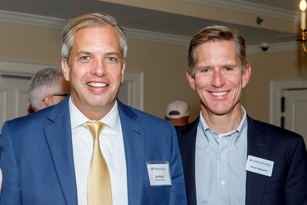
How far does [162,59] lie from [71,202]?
14.6 ft

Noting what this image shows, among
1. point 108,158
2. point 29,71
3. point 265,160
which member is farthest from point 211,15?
point 108,158

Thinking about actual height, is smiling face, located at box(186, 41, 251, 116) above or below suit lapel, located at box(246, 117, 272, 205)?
above

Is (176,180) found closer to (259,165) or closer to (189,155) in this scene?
(189,155)

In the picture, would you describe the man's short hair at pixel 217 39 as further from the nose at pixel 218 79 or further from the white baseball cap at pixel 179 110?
the white baseball cap at pixel 179 110

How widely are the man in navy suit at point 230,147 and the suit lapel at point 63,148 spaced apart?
0.63m

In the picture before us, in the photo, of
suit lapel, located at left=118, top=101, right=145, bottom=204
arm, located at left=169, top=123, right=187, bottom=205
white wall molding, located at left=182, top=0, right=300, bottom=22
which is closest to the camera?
suit lapel, located at left=118, top=101, right=145, bottom=204

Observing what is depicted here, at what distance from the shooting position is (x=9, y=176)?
151 cm

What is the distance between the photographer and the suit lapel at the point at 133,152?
1.60m

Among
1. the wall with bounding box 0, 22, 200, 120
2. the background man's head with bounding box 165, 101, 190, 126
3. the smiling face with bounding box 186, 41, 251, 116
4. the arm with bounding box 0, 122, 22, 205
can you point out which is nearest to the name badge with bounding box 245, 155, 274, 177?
the smiling face with bounding box 186, 41, 251, 116

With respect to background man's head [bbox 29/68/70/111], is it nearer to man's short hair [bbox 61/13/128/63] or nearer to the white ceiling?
man's short hair [bbox 61/13/128/63]

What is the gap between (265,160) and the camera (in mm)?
1855

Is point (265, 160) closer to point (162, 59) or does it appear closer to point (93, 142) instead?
point (93, 142)

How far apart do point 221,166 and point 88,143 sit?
2.22 ft

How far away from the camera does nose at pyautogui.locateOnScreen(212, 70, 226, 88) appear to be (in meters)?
1.85
